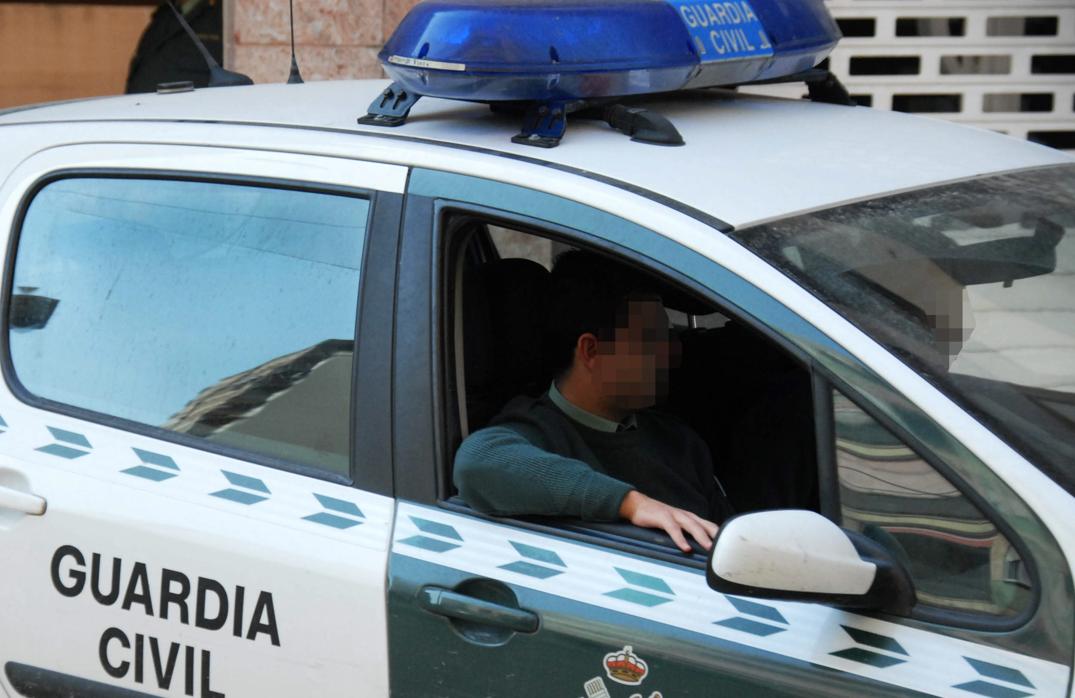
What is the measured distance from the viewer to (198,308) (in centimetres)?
242

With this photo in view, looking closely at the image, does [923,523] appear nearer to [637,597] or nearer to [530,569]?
[637,597]

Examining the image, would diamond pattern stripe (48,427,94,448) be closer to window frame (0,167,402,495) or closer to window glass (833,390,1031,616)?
window frame (0,167,402,495)

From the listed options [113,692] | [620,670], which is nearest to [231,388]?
[113,692]

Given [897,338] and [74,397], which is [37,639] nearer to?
[74,397]

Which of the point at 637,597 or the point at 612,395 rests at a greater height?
the point at 612,395

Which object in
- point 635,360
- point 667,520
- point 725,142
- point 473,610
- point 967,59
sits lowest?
point 473,610

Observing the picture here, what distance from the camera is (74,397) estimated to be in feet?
8.19

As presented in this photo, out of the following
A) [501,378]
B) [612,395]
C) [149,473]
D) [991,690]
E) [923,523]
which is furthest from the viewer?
[501,378]

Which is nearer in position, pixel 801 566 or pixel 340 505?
pixel 801 566

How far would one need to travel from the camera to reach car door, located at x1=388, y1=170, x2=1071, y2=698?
1843 mm

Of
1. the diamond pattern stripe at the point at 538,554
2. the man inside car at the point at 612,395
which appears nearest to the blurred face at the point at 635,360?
the man inside car at the point at 612,395

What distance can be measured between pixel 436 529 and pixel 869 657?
663mm

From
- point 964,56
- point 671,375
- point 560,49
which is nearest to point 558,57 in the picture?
point 560,49

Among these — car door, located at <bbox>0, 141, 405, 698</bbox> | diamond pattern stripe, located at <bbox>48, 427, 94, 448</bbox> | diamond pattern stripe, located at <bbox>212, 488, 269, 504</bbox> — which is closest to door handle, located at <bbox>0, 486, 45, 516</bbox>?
car door, located at <bbox>0, 141, 405, 698</bbox>
